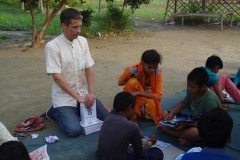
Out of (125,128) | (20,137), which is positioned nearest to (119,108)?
(125,128)

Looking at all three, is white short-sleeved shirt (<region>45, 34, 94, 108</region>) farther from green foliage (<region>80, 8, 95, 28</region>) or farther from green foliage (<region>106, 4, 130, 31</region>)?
green foliage (<region>106, 4, 130, 31</region>)

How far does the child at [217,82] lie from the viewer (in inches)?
169

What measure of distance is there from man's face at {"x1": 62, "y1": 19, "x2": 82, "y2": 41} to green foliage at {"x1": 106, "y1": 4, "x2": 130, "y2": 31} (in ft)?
27.4

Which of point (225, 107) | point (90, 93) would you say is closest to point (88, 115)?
point (90, 93)

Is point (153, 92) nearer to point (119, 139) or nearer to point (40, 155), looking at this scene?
point (119, 139)

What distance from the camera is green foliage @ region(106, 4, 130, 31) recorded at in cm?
1224

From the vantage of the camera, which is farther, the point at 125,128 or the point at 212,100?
the point at 212,100

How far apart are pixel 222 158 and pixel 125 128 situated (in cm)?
99

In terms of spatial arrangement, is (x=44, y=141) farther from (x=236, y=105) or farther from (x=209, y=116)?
(x=236, y=105)

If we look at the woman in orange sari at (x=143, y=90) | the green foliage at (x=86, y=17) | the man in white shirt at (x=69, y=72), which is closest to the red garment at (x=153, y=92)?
the woman in orange sari at (x=143, y=90)

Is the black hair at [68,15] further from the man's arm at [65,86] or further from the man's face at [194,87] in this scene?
the man's face at [194,87]

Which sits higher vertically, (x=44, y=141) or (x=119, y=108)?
(x=119, y=108)

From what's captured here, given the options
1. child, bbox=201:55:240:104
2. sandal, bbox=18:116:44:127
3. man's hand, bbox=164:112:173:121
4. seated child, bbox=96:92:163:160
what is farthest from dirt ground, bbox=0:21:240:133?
seated child, bbox=96:92:163:160

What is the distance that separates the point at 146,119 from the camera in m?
4.27
